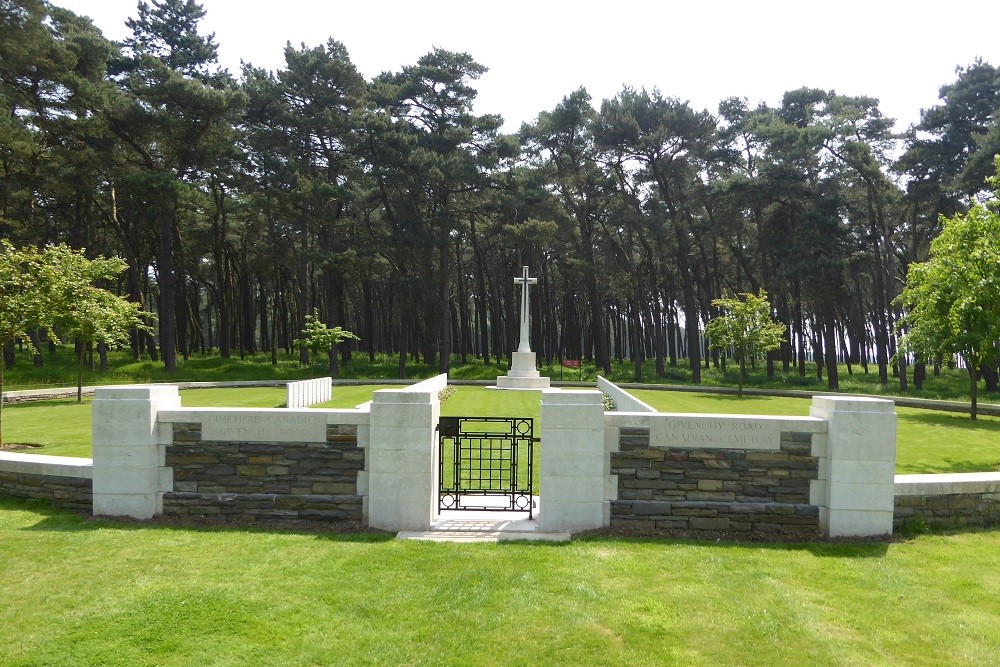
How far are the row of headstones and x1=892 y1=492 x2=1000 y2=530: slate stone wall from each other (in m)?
13.2

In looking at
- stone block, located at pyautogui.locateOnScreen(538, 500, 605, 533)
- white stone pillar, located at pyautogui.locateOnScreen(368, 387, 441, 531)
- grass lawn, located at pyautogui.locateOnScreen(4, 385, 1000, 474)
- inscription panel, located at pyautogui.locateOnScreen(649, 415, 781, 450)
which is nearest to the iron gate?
stone block, located at pyautogui.locateOnScreen(538, 500, 605, 533)

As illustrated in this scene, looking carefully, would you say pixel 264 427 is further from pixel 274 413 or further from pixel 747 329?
pixel 747 329

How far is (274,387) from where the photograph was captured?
26.2 meters

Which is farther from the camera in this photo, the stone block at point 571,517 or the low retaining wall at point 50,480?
the low retaining wall at point 50,480

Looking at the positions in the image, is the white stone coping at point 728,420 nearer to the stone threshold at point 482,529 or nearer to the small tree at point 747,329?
the stone threshold at point 482,529

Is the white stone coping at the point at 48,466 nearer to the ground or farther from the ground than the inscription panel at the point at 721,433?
nearer to the ground

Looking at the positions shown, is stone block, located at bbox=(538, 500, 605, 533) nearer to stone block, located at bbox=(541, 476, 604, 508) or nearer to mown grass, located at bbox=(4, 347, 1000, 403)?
stone block, located at bbox=(541, 476, 604, 508)

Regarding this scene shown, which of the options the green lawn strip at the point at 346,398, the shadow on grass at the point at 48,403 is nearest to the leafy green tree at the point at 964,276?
the green lawn strip at the point at 346,398

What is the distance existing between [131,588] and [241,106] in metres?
27.3

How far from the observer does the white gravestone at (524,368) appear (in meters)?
28.7

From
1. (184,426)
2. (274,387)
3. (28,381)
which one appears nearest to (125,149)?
(28,381)

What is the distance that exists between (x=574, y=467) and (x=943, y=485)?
3.92m

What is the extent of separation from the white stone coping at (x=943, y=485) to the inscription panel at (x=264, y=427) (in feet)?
20.0

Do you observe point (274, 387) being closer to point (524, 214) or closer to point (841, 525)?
point (524, 214)
